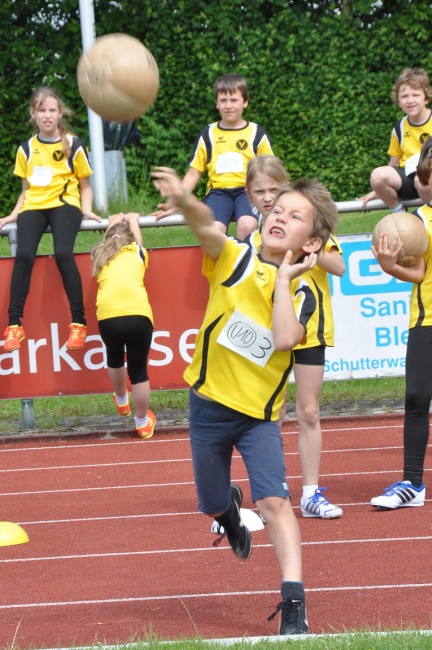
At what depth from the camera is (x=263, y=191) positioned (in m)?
5.73

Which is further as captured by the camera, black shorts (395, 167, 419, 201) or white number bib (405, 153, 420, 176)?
black shorts (395, 167, 419, 201)

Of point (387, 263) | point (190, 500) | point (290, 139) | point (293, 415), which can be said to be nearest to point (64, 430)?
point (293, 415)

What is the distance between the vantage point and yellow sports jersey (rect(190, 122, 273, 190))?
8516 mm

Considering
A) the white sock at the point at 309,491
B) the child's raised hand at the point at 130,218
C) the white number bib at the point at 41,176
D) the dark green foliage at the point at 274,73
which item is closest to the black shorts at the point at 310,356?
the white sock at the point at 309,491

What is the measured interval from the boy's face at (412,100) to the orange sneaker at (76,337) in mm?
3467

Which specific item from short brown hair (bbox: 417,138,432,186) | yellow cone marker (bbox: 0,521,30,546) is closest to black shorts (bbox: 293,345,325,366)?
short brown hair (bbox: 417,138,432,186)

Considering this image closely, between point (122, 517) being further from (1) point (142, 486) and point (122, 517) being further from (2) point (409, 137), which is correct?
(2) point (409, 137)

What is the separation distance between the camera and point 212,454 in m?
4.13

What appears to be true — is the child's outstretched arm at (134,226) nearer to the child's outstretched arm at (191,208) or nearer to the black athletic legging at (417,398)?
the black athletic legging at (417,398)

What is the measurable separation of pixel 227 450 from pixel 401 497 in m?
2.05

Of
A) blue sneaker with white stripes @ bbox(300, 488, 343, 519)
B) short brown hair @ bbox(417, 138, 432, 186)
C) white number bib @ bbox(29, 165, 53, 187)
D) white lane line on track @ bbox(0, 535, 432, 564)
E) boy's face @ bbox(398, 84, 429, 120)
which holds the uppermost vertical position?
boy's face @ bbox(398, 84, 429, 120)

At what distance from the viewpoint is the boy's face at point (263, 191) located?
18.7 feet

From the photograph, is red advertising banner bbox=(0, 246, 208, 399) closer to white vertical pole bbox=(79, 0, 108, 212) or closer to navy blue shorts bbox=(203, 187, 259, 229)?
navy blue shorts bbox=(203, 187, 259, 229)

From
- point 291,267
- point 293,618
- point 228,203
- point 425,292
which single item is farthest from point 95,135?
point 293,618
